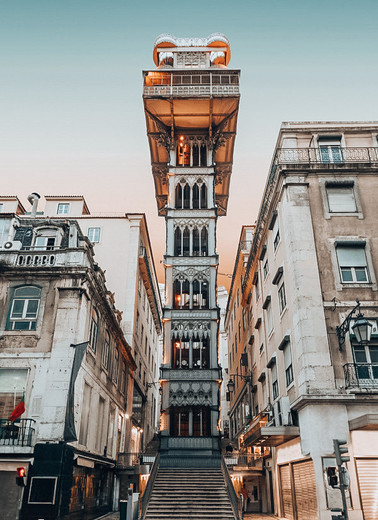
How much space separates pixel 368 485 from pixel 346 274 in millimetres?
8951

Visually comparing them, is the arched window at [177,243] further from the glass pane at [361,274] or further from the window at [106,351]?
the glass pane at [361,274]

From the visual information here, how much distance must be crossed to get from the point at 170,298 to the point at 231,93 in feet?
74.7

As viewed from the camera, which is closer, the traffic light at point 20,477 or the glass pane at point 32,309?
the traffic light at point 20,477

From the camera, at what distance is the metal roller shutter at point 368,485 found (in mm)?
16147

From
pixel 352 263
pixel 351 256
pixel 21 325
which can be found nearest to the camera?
pixel 352 263

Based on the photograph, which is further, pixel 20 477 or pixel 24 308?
pixel 24 308

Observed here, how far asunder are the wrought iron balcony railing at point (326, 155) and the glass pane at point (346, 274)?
251 inches

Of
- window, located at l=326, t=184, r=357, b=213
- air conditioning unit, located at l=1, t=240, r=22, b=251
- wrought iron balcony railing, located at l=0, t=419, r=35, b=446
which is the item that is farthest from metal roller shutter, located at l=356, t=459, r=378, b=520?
air conditioning unit, located at l=1, t=240, r=22, b=251

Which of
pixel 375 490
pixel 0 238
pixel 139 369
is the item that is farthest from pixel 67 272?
pixel 139 369

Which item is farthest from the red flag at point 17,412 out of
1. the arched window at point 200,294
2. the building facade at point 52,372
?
the arched window at point 200,294

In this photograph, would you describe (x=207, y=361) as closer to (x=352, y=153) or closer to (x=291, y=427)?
(x=291, y=427)

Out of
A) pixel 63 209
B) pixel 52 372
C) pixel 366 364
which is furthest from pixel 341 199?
pixel 63 209

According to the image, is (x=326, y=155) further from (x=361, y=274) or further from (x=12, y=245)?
(x=12, y=245)

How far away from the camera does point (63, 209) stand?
44375 mm
